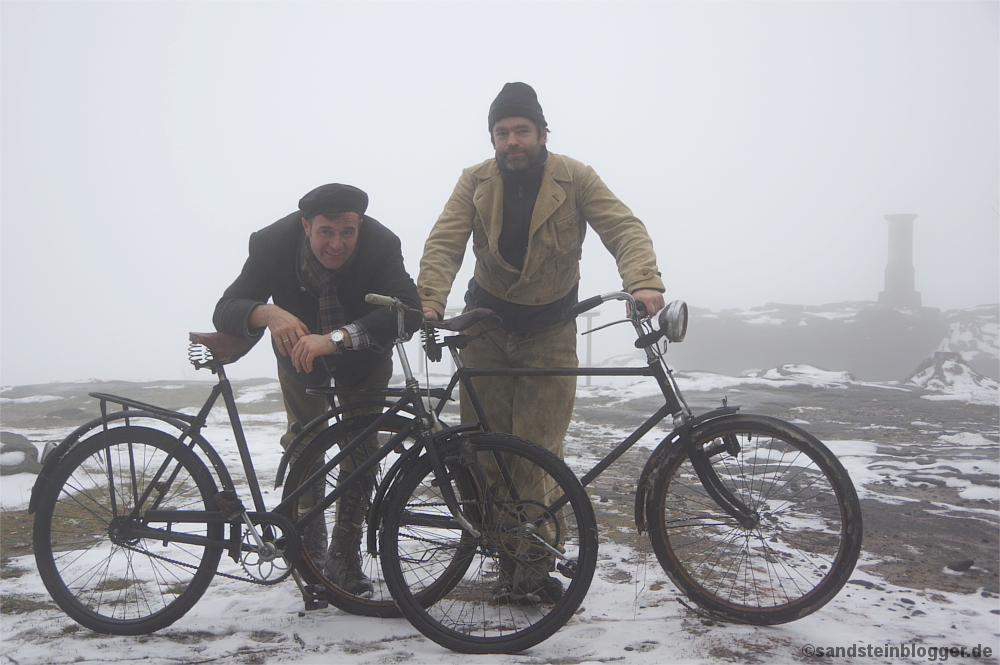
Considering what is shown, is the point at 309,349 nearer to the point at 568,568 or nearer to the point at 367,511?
the point at 367,511

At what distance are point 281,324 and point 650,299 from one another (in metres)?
1.48

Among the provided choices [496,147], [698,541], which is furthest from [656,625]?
[496,147]

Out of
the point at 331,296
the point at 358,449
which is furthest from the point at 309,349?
the point at 358,449

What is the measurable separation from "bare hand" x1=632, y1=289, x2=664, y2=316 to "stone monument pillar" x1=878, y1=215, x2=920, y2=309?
2632 centimetres

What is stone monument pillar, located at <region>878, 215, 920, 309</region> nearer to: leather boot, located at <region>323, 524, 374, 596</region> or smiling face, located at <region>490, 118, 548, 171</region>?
smiling face, located at <region>490, 118, 548, 171</region>

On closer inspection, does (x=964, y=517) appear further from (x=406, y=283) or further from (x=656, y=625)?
(x=406, y=283)

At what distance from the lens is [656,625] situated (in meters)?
2.55

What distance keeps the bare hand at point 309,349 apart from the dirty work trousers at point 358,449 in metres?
0.43

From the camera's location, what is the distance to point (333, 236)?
2.71 m

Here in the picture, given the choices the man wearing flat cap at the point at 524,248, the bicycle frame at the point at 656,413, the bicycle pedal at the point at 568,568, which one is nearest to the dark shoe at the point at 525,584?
the bicycle pedal at the point at 568,568

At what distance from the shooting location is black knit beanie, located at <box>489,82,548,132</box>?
2973 mm

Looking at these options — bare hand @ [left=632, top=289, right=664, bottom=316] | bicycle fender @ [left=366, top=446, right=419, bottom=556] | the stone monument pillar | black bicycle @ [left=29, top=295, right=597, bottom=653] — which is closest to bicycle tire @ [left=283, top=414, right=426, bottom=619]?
black bicycle @ [left=29, top=295, right=597, bottom=653]

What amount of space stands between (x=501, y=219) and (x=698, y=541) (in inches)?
65.0

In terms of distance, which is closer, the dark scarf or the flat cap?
the flat cap
